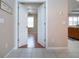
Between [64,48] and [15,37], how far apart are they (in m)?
2.20

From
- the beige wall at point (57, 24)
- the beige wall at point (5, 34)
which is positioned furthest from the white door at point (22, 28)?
the beige wall at point (5, 34)

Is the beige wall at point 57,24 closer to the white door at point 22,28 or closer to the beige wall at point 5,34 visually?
the white door at point 22,28

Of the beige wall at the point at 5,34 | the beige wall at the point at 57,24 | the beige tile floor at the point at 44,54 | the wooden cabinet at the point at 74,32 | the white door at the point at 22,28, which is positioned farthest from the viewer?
the wooden cabinet at the point at 74,32

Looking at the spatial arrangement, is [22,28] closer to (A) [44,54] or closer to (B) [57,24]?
(B) [57,24]

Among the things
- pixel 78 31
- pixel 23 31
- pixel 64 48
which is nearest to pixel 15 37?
pixel 23 31

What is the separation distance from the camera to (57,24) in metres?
7.05

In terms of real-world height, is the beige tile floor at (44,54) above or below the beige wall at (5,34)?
below

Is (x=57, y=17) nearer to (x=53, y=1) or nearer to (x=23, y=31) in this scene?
(x=53, y=1)

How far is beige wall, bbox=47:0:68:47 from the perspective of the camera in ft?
22.9

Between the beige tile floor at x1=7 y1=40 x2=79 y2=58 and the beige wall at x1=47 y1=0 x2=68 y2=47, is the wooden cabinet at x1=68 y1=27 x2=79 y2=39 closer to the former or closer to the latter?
the beige wall at x1=47 y1=0 x2=68 y2=47

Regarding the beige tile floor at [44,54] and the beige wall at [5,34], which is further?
the beige tile floor at [44,54]

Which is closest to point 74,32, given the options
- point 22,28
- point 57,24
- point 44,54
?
point 57,24

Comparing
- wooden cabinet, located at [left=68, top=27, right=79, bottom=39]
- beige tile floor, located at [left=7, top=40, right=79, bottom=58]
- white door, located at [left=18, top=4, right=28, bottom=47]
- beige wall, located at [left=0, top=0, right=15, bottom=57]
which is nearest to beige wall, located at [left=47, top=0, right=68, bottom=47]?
Answer: beige tile floor, located at [left=7, top=40, right=79, bottom=58]

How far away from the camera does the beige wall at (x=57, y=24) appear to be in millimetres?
6992
